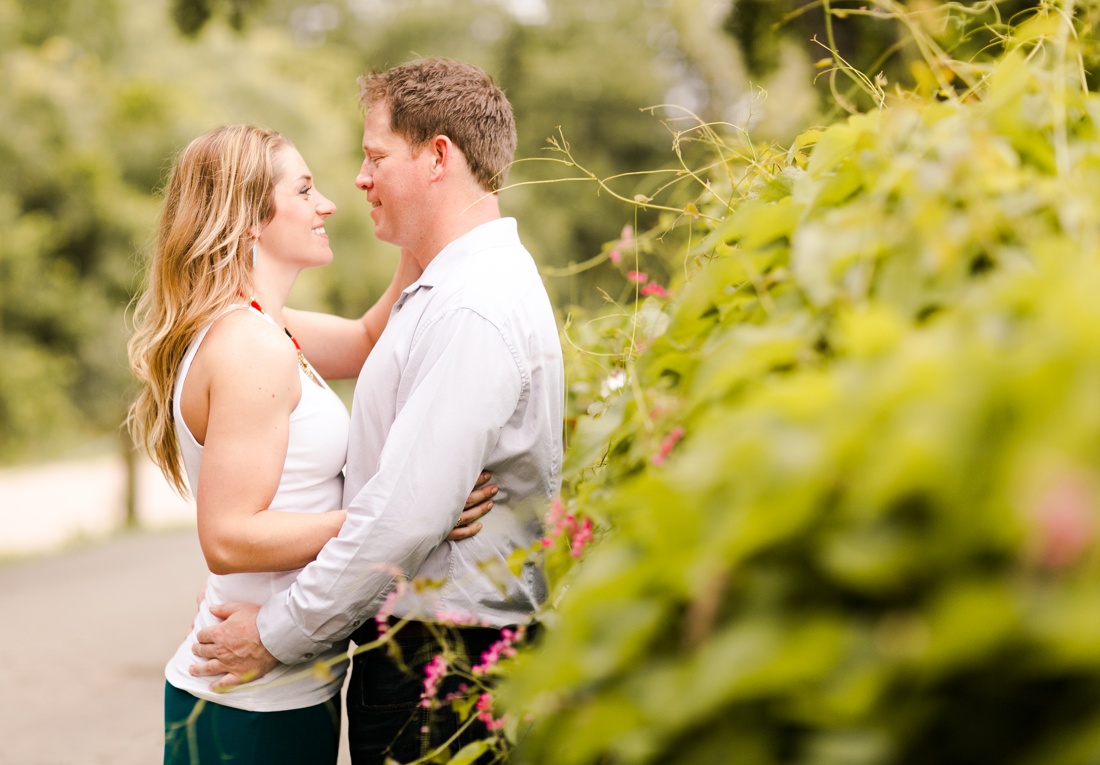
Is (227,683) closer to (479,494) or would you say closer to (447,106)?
(479,494)

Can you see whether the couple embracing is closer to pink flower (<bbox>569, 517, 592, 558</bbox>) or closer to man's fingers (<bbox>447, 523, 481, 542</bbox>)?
man's fingers (<bbox>447, 523, 481, 542</bbox>)

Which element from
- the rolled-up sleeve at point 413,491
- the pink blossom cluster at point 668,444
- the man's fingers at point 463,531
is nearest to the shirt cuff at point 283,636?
the rolled-up sleeve at point 413,491

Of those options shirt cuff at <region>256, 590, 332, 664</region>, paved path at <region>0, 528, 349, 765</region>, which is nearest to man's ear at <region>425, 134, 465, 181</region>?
shirt cuff at <region>256, 590, 332, 664</region>

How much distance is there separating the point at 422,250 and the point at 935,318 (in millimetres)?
1921

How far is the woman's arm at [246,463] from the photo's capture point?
226 centimetres

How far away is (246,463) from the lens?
226 cm

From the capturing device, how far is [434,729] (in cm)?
225

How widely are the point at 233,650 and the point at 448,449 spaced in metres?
0.71

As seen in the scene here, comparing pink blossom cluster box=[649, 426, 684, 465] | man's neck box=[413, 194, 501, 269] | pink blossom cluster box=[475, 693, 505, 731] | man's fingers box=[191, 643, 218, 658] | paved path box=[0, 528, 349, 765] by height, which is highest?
man's neck box=[413, 194, 501, 269]

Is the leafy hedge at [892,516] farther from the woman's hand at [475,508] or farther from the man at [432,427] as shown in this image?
the woman's hand at [475,508]

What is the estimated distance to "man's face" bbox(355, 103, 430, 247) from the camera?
2.59m

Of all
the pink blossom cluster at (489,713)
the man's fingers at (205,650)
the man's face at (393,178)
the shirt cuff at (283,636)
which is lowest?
the man's fingers at (205,650)

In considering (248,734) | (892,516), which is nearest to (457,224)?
(248,734)

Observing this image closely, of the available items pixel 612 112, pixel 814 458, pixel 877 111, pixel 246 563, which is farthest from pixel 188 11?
pixel 612 112
